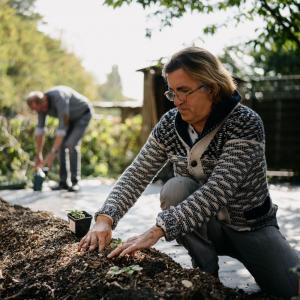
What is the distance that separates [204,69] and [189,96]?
6.2 inches

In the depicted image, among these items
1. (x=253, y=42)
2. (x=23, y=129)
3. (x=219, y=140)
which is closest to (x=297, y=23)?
(x=253, y=42)

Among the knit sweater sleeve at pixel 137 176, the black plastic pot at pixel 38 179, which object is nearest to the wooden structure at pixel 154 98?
the black plastic pot at pixel 38 179

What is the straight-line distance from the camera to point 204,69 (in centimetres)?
229

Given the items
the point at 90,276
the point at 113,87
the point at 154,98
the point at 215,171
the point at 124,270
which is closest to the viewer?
the point at 124,270

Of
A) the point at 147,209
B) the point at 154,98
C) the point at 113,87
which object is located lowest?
the point at 147,209

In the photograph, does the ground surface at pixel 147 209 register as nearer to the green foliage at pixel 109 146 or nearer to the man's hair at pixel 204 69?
the man's hair at pixel 204 69

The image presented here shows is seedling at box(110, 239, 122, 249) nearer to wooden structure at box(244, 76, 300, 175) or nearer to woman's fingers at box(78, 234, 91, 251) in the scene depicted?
woman's fingers at box(78, 234, 91, 251)

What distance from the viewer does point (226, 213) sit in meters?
2.49

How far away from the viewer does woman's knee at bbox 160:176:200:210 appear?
2.50 meters

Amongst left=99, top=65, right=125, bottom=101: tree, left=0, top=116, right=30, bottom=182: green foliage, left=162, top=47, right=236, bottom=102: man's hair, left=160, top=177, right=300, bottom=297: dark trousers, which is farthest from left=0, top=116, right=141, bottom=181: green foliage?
left=99, top=65, right=125, bottom=101: tree

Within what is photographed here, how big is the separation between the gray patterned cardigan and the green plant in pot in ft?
1.68

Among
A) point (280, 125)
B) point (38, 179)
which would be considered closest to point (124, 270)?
point (38, 179)

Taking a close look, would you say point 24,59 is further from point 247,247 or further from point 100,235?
point 247,247

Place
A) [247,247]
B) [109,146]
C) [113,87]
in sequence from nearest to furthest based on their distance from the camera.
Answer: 1. [247,247]
2. [109,146]
3. [113,87]
